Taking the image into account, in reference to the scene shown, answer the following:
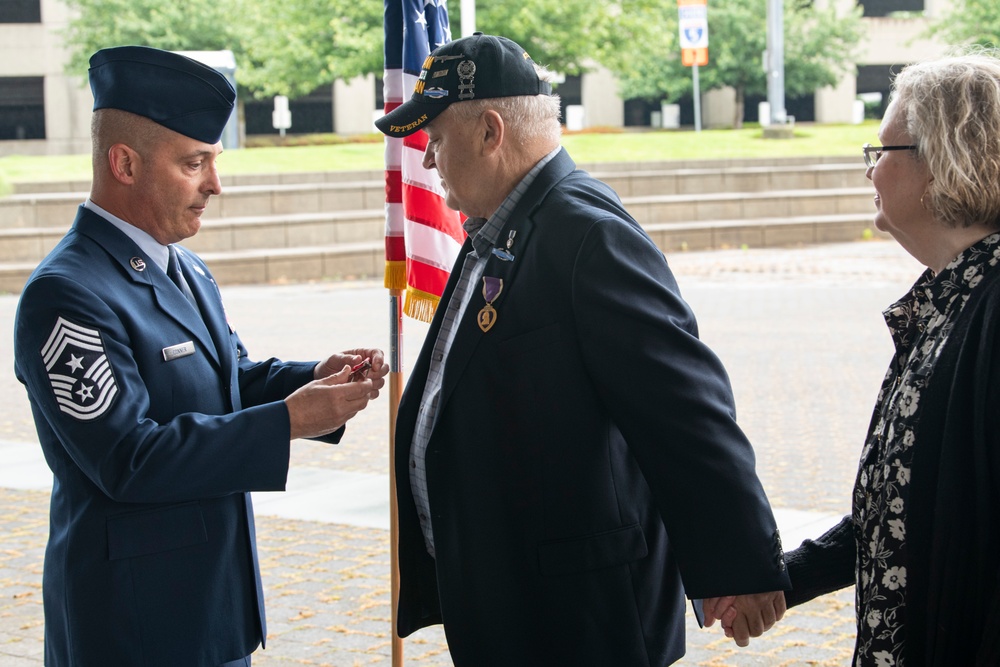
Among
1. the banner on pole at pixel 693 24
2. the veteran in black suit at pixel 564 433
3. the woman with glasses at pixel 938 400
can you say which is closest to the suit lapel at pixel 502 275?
the veteran in black suit at pixel 564 433

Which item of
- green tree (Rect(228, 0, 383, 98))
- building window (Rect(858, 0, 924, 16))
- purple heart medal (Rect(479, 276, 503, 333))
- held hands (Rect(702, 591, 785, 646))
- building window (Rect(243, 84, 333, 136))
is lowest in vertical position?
held hands (Rect(702, 591, 785, 646))

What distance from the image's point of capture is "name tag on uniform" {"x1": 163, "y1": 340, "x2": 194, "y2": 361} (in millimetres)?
2748

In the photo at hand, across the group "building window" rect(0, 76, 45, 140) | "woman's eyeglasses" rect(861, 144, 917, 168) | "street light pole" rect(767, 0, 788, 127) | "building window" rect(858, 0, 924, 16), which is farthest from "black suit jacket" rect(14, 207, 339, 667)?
"building window" rect(858, 0, 924, 16)

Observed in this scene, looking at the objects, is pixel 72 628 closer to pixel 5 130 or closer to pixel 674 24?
pixel 674 24

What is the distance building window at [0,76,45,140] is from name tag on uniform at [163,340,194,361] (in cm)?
4268

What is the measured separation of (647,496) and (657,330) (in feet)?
1.41

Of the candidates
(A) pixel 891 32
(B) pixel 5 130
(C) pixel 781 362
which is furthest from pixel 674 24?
(C) pixel 781 362

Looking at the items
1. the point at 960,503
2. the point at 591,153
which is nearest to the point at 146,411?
the point at 960,503

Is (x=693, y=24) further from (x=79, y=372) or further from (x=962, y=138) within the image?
(x=79, y=372)

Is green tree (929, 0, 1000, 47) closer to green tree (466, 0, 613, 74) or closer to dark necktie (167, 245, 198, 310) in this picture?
green tree (466, 0, 613, 74)

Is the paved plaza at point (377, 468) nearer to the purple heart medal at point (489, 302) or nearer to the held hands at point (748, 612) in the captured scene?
the purple heart medal at point (489, 302)

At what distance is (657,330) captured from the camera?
2537 mm

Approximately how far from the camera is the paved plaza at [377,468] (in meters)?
4.97

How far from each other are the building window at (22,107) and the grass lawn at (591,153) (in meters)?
16.2
